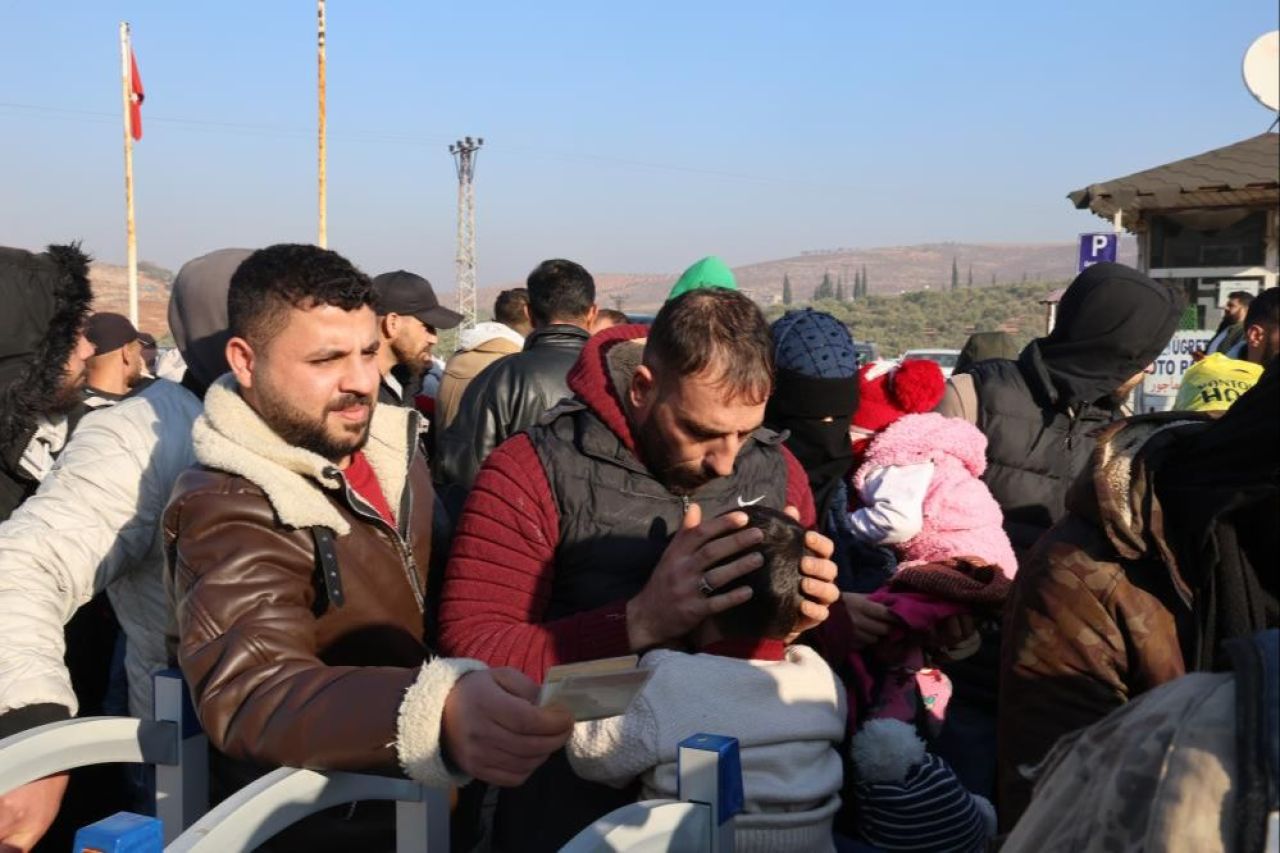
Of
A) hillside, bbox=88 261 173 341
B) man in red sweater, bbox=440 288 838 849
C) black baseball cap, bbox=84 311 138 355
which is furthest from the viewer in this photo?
hillside, bbox=88 261 173 341

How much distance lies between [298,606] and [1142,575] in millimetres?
1381

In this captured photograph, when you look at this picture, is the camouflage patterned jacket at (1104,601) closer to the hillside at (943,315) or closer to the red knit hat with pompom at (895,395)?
the red knit hat with pompom at (895,395)

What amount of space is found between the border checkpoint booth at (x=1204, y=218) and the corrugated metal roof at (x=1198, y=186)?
1cm

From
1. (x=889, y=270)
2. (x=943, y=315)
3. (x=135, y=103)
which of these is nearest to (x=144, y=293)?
(x=943, y=315)

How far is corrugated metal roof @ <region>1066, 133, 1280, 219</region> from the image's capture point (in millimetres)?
12852

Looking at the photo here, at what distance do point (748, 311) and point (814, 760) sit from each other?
2.93 feet

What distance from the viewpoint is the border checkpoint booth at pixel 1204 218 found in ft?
42.8

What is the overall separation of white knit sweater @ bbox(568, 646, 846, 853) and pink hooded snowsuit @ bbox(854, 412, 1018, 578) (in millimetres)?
1037

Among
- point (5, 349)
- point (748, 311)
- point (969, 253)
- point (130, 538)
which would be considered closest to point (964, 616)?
point (748, 311)

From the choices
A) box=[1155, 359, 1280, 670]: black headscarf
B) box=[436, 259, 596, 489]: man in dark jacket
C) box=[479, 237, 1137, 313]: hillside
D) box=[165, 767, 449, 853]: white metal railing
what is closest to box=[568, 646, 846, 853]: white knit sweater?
box=[165, 767, 449, 853]: white metal railing

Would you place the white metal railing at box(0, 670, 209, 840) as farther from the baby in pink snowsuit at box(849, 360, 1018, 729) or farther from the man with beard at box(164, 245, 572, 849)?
the baby in pink snowsuit at box(849, 360, 1018, 729)

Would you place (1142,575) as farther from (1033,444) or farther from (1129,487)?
(1033,444)

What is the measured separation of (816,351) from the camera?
313 centimetres

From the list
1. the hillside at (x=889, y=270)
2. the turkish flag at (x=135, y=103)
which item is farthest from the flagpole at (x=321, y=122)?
the hillside at (x=889, y=270)
